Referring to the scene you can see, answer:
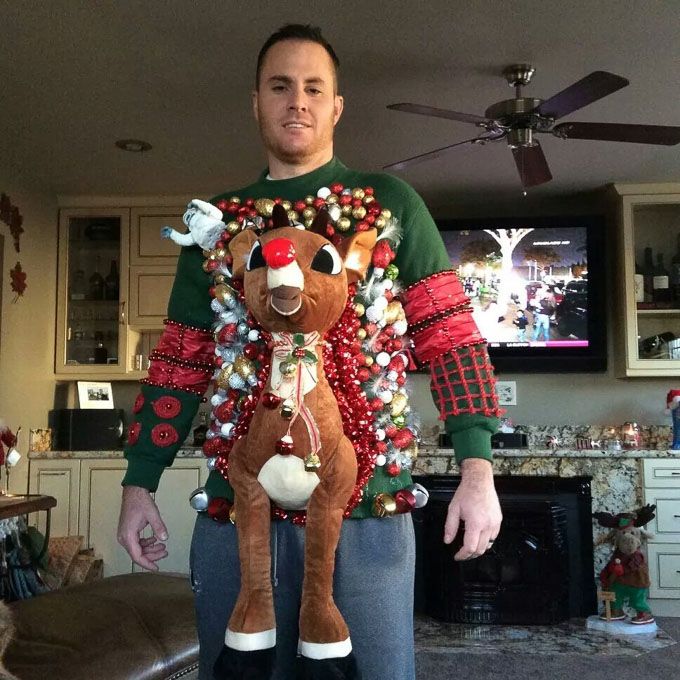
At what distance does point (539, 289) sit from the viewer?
4113mm

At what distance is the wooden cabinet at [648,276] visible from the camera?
13.0 feet

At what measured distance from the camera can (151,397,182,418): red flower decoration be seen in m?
1.07

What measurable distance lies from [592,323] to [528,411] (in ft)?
2.11

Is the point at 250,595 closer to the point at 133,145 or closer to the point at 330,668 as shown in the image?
the point at 330,668

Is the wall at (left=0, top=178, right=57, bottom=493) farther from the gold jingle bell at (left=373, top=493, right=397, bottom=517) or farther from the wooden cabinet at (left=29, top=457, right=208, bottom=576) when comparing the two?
the gold jingle bell at (left=373, top=493, right=397, bottom=517)

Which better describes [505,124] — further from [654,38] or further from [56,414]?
[56,414]

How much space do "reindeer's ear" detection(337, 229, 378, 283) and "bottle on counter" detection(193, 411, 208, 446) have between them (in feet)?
10.9

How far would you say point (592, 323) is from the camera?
4066 millimetres

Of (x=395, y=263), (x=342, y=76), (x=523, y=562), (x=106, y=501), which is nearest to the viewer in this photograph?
(x=395, y=263)

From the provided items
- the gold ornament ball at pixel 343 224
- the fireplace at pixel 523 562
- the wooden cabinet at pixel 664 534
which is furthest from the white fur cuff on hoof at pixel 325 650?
the wooden cabinet at pixel 664 534

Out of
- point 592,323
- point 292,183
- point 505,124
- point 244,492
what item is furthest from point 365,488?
point 592,323

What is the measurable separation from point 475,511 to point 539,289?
11.2 ft

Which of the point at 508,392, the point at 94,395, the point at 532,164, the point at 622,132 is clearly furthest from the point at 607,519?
the point at 94,395

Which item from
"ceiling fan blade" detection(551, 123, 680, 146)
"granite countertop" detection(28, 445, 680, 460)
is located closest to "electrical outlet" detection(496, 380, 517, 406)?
"granite countertop" detection(28, 445, 680, 460)
